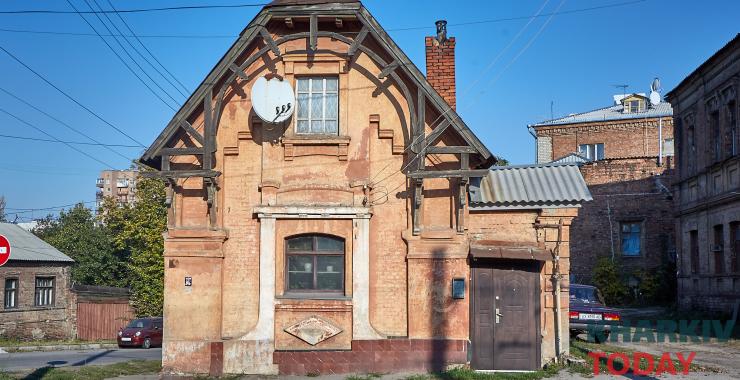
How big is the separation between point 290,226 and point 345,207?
3.71 feet

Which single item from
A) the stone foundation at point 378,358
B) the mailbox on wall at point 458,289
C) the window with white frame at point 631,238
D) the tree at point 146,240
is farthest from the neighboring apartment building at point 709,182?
the tree at point 146,240

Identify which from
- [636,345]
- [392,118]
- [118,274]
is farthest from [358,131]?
[118,274]

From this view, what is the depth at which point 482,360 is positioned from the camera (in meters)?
13.7

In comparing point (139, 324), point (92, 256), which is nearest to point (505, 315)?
point (139, 324)

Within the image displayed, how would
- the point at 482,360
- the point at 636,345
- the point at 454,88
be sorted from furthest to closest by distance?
1. the point at 636,345
2. the point at 454,88
3. the point at 482,360

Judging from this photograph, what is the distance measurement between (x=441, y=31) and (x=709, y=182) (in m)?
14.7

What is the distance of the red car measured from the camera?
29281mm

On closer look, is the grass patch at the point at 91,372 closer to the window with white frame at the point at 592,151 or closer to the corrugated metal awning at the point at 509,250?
the corrugated metal awning at the point at 509,250

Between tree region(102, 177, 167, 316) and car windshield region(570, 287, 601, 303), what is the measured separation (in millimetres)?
24743

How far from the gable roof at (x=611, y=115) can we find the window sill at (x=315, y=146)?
34.3m

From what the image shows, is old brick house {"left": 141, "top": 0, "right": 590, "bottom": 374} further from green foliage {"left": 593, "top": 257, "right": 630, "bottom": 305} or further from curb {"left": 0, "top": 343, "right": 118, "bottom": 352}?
green foliage {"left": 593, "top": 257, "right": 630, "bottom": 305}

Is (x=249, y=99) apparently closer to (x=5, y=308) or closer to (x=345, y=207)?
(x=345, y=207)

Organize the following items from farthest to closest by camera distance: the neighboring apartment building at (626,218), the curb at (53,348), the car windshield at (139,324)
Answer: the neighboring apartment building at (626,218) < the car windshield at (139,324) < the curb at (53,348)

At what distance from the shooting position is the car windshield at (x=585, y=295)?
19.9m
